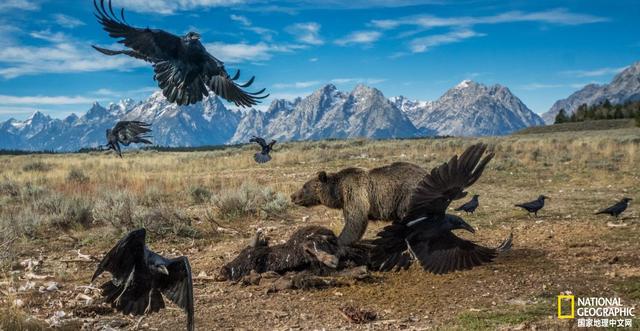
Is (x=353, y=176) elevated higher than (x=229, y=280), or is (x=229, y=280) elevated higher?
(x=353, y=176)

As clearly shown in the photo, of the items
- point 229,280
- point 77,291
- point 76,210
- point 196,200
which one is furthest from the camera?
point 196,200

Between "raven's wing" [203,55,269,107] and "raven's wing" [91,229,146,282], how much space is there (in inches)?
42.3

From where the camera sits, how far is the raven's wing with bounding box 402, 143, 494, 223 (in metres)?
3.85

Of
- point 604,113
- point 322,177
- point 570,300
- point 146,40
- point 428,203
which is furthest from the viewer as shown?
point 604,113

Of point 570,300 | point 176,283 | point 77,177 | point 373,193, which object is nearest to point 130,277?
point 176,283

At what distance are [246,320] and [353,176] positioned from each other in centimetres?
261

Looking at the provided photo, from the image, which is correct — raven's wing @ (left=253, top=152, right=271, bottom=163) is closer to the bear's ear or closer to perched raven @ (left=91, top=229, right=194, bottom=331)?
the bear's ear

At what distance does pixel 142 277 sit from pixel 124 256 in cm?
30

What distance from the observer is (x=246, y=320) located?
501 centimetres

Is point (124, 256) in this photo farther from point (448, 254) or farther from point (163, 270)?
point (448, 254)

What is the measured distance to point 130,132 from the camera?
409 cm

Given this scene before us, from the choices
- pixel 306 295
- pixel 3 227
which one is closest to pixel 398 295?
pixel 306 295

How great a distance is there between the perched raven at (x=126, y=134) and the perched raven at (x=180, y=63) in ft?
1.89

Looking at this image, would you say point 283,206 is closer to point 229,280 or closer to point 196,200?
point 196,200
